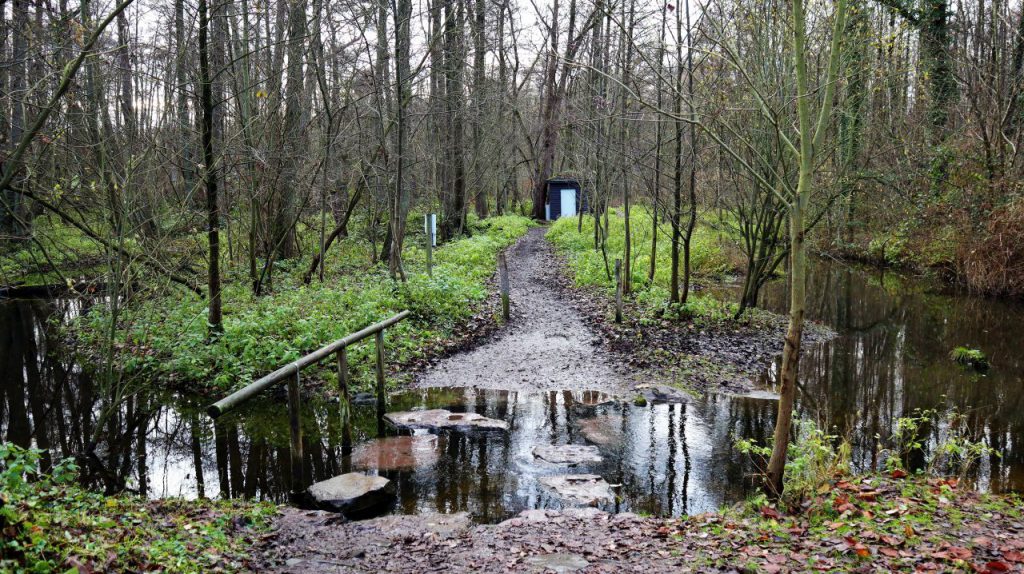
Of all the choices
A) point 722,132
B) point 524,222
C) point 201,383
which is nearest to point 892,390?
point 722,132

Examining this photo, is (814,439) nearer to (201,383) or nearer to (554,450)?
(554,450)

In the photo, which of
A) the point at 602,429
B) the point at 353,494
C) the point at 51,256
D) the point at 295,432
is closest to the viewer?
the point at 353,494

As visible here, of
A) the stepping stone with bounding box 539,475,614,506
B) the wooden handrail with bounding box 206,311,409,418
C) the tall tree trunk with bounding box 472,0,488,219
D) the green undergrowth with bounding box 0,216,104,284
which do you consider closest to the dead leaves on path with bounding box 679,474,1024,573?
the stepping stone with bounding box 539,475,614,506

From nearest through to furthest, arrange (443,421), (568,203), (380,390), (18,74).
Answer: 1. (18,74)
2. (443,421)
3. (380,390)
4. (568,203)

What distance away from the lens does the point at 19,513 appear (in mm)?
3285

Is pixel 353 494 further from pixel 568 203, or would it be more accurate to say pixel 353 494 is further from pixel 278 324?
pixel 568 203

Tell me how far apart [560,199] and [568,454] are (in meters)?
34.3

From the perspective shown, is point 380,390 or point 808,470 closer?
point 808,470

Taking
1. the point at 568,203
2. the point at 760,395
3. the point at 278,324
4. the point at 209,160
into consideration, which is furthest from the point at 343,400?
the point at 568,203

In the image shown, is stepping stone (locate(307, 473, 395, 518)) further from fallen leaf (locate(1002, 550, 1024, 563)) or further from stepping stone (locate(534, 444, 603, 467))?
fallen leaf (locate(1002, 550, 1024, 563))

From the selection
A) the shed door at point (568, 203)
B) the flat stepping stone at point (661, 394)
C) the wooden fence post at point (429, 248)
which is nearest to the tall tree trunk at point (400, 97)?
the wooden fence post at point (429, 248)

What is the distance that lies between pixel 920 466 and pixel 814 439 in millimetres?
2464

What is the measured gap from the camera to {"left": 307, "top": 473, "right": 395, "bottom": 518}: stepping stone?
5762 mm

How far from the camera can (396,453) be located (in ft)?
23.9
